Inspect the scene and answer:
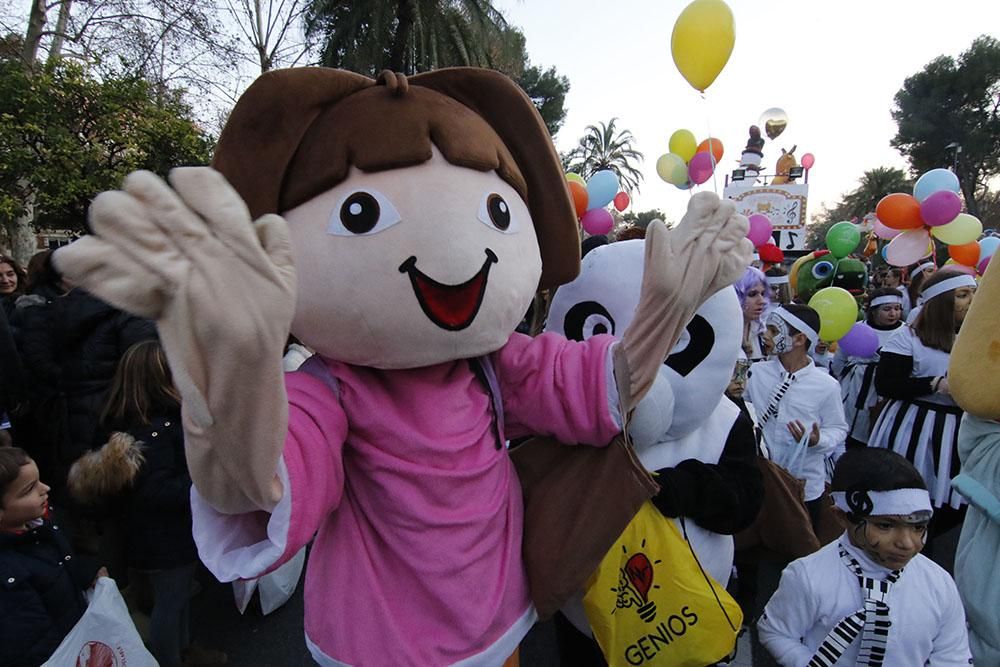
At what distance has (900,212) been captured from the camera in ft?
16.4

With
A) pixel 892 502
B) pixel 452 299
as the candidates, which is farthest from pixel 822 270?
pixel 452 299

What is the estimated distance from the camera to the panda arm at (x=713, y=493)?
165 centimetres

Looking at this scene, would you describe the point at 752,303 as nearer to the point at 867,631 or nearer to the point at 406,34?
the point at 867,631

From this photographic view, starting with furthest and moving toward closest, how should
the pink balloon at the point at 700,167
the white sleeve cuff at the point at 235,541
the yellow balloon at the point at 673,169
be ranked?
the yellow balloon at the point at 673,169 → the pink balloon at the point at 700,167 → the white sleeve cuff at the point at 235,541

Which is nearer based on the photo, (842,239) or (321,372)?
(321,372)

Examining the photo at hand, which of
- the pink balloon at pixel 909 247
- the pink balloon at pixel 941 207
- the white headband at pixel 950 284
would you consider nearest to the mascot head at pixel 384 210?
the white headband at pixel 950 284

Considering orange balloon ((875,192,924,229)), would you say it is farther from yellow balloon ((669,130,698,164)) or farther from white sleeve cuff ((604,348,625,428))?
white sleeve cuff ((604,348,625,428))

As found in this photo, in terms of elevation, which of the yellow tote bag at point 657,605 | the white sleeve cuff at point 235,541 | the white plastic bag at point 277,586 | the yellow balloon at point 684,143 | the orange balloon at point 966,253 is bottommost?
the white plastic bag at point 277,586

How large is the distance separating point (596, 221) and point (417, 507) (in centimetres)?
238

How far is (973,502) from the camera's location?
1928 mm

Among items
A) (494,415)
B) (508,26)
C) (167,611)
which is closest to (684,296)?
(494,415)

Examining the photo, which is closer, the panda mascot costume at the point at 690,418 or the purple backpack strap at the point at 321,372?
the purple backpack strap at the point at 321,372

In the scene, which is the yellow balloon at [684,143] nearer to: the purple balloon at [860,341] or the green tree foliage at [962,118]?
the purple balloon at [860,341]

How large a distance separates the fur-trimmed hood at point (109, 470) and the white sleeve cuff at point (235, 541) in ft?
5.14
